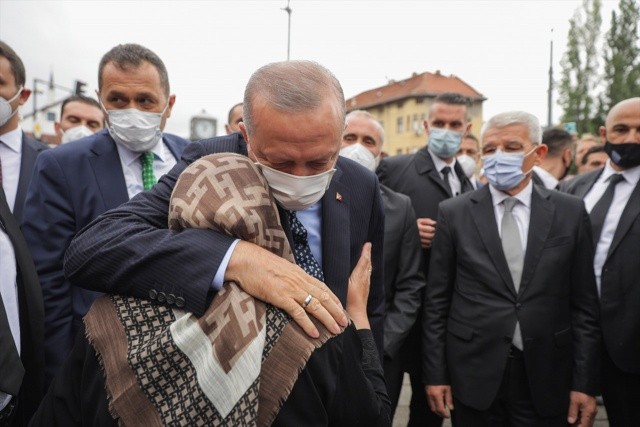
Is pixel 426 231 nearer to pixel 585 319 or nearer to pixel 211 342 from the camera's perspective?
pixel 585 319

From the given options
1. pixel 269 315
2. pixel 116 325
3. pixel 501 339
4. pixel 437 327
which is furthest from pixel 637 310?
pixel 116 325

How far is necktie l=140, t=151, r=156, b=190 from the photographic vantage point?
276 cm

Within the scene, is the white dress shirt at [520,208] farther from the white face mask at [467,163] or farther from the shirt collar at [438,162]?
the white face mask at [467,163]

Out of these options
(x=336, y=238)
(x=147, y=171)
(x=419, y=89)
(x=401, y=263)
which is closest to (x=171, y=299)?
(x=336, y=238)

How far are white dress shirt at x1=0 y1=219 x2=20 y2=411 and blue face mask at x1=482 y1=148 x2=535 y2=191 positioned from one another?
262 cm

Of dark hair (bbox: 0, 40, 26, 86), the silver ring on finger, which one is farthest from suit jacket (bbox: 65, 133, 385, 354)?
dark hair (bbox: 0, 40, 26, 86)

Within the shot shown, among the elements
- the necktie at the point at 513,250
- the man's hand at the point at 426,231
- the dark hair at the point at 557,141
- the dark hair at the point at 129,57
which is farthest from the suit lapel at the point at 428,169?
the dark hair at the point at 557,141

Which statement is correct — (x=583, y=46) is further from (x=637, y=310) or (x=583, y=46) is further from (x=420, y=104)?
(x=637, y=310)

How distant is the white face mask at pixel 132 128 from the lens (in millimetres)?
2717

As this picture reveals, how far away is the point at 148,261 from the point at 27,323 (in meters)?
1.31

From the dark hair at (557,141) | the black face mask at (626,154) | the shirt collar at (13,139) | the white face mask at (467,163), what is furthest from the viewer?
the white face mask at (467,163)

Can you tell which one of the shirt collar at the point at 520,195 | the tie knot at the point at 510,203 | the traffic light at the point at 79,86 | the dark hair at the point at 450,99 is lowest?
the tie knot at the point at 510,203

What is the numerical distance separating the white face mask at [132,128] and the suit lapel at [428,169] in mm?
2162

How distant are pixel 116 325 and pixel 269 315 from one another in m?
0.37
